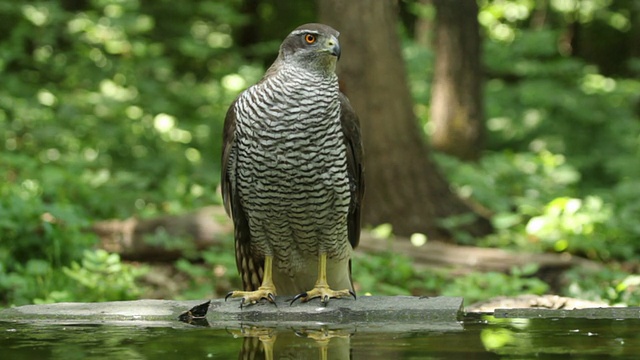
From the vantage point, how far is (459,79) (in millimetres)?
13594

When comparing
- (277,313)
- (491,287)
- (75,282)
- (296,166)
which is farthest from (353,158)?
(75,282)

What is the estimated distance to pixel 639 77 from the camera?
20.7 meters

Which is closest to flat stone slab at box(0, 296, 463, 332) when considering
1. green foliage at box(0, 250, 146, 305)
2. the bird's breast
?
the bird's breast

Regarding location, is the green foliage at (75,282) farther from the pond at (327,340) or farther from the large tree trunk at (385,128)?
the large tree trunk at (385,128)

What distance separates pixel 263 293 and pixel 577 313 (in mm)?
1577

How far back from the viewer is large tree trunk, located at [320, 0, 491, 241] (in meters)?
9.14

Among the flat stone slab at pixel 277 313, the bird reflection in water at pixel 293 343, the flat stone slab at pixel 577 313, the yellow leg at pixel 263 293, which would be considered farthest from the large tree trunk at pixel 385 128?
the bird reflection in water at pixel 293 343

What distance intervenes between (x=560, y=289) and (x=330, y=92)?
3650 millimetres

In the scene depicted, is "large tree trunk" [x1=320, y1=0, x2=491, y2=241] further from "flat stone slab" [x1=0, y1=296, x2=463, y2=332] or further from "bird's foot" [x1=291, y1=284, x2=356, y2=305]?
"flat stone slab" [x1=0, y1=296, x2=463, y2=332]

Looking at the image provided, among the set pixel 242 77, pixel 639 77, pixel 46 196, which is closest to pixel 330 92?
pixel 46 196

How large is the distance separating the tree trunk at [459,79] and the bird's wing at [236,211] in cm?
854

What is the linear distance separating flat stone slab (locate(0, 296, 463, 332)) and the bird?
9.2 inches

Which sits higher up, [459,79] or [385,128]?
[459,79]

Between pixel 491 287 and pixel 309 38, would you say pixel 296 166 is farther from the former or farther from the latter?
pixel 491 287
